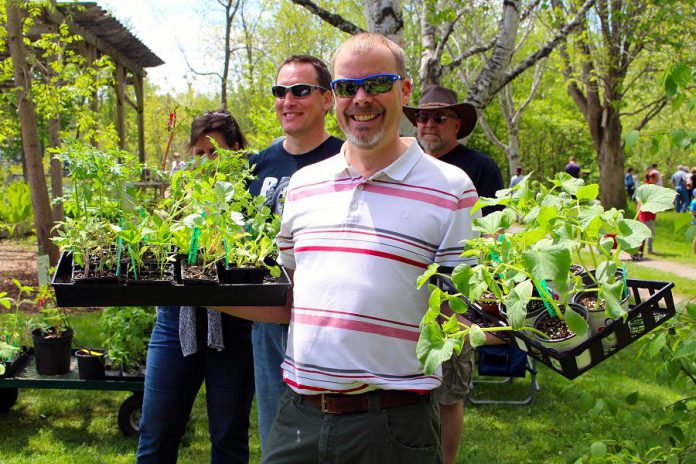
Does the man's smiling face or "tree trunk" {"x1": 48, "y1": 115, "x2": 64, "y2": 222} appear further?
"tree trunk" {"x1": 48, "y1": 115, "x2": 64, "y2": 222}

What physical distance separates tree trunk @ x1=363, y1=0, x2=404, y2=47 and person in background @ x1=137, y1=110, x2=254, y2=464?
265 cm

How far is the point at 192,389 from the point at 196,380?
39 millimetres

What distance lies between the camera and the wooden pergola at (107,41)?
953cm

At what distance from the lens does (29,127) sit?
7219 mm

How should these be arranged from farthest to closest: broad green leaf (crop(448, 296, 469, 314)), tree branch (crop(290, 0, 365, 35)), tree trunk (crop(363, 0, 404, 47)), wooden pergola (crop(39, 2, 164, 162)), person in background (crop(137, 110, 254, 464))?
wooden pergola (crop(39, 2, 164, 162))
tree branch (crop(290, 0, 365, 35))
tree trunk (crop(363, 0, 404, 47))
person in background (crop(137, 110, 254, 464))
broad green leaf (crop(448, 296, 469, 314))

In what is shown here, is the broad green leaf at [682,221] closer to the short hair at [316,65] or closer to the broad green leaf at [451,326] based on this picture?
the broad green leaf at [451,326]

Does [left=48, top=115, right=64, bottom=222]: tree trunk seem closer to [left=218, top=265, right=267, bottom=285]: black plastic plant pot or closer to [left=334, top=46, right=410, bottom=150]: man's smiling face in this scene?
[left=218, top=265, right=267, bottom=285]: black plastic plant pot

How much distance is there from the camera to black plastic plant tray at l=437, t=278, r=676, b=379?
151 cm

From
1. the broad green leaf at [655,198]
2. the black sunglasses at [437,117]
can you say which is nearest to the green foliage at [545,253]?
the broad green leaf at [655,198]

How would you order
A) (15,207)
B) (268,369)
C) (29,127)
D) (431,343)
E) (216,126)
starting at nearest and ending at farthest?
(431,343) < (268,369) < (216,126) < (29,127) < (15,207)

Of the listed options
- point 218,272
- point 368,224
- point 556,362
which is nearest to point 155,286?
point 218,272

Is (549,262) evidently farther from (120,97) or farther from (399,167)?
(120,97)

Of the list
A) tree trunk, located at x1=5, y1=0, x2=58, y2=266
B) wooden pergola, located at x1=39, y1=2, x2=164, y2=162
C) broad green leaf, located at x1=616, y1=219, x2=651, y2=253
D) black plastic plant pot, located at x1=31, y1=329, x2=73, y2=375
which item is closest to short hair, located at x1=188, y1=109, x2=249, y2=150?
black plastic plant pot, located at x1=31, y1=329, x2=73, y2=375

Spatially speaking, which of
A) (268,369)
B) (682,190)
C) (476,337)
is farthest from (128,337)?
(682,190)
